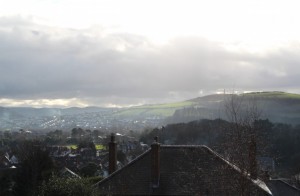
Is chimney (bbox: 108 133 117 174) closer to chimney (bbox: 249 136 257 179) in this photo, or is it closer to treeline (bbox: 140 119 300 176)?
chimney (bbox: 249 136 257 179)

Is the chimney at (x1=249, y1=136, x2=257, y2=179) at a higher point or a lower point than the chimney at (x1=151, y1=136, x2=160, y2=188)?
higher

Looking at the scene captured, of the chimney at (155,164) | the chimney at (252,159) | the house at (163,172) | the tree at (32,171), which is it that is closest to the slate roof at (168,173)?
the house at (163,172)

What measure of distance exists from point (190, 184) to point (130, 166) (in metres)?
3.64

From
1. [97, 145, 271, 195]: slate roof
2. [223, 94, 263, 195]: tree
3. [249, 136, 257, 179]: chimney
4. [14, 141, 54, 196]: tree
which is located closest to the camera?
[223, 94, 263, 195]: tree

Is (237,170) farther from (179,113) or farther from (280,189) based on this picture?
(179,113)

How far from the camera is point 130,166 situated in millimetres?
24234

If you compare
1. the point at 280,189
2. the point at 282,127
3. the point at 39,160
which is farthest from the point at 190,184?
the point at 282,127

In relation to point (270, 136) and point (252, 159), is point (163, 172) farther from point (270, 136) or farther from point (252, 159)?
point (270, 136)

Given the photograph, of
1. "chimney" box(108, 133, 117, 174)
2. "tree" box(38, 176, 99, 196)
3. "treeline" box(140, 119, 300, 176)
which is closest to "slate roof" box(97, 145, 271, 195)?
"chimney" box(108, 133, 117, 174)

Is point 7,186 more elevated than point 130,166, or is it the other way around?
point 130,166

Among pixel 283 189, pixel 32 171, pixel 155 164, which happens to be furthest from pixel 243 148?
pixel 32 171

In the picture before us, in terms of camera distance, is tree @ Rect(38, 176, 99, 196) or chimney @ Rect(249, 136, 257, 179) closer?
chimney @ Rect(249, 136, 257, 179)

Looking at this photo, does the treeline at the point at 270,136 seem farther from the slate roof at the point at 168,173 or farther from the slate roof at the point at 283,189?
the slate roof at the point at 168,173

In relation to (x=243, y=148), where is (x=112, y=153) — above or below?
below
